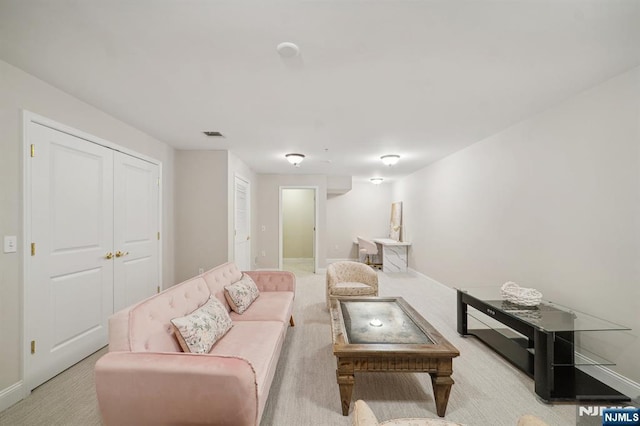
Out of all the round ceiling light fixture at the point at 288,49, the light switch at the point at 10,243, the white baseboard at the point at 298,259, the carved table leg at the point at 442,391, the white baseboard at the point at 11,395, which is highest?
the round ceiling light fixture at the point at 288,49

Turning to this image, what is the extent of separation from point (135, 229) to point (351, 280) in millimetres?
2917

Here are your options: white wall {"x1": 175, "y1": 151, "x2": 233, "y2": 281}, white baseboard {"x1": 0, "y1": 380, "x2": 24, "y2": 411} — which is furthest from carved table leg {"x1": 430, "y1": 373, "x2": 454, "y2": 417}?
white wall {"x1": 175, "y1": 151, "x2": 233, "y2": 281}

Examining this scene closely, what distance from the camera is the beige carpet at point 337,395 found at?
1.79 metres

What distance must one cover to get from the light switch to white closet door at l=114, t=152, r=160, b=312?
0.95 m

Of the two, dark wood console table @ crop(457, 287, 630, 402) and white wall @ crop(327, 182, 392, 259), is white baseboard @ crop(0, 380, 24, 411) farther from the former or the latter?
white wall @ crop(327, 182, 392, 259)

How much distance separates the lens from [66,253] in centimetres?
238

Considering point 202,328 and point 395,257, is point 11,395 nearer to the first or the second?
point 202,328

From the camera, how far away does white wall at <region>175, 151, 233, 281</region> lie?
4309 mm

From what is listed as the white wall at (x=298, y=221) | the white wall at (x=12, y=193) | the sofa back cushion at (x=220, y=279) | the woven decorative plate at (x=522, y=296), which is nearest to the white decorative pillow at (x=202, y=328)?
the sofa back cushion at (x=220, y=279)

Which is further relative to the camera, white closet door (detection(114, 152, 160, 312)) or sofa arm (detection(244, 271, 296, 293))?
sofa arm (detection(244, 271, 296, 293))

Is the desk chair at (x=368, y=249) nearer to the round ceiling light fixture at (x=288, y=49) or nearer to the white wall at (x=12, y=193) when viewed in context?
the round ceiling light fixture at (x=288, y=49)

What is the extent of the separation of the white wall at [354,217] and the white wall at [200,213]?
4.02 metres

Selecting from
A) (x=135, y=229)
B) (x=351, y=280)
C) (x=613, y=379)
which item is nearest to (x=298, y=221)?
(x=351, y=280)

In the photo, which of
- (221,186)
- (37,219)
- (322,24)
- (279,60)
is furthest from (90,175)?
(322,24)
